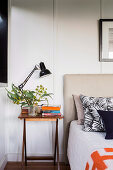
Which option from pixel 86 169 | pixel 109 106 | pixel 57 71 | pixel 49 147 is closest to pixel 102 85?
pixel 109 106

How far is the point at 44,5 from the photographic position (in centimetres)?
238

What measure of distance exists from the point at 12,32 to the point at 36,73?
2.30ft

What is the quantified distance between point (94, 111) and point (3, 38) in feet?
4.91

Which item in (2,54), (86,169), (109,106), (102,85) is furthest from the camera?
(102,85)

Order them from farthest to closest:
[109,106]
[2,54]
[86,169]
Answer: [2,54] < [109,106] < [86,169]

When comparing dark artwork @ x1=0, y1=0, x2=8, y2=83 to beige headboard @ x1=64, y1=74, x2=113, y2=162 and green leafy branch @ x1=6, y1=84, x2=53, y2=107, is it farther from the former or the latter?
beige headboard @ x1=64, y1=74, x2=113, y2=162

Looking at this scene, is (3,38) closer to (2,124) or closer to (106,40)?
(2,124)

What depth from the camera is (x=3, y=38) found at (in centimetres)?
213

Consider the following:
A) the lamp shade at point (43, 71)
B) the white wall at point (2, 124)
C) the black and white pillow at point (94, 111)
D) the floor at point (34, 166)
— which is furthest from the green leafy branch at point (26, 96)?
the floor at point (34, 166)

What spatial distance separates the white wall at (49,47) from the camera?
234 cm

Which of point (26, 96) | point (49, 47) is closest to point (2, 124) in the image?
point (26, 96)

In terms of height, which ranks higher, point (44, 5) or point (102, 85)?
point (44, 5)

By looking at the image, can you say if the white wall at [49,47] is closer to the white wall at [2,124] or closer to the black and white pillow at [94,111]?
the white wall at [2,124]

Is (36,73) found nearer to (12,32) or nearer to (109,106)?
(12,32)
